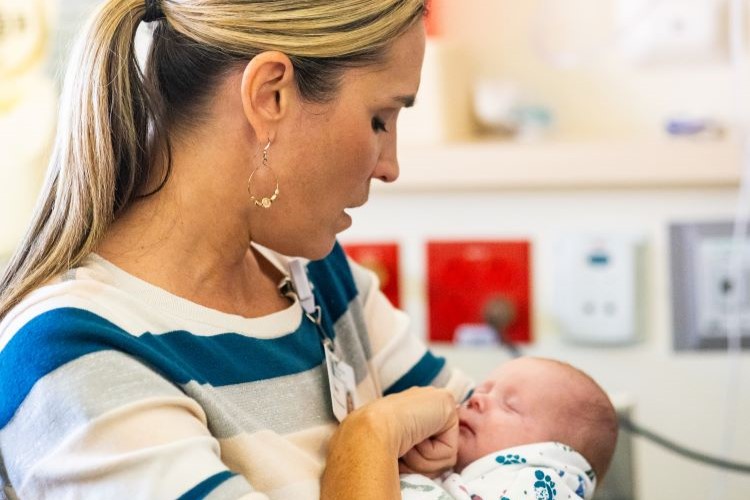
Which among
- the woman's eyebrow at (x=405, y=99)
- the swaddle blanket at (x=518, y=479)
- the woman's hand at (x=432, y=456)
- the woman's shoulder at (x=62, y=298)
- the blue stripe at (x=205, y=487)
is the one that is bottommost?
the swaddle blanket at (x=518, y=479)

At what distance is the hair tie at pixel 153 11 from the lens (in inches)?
44.1

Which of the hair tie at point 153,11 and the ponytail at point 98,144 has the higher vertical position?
the hair tie at point 153,11

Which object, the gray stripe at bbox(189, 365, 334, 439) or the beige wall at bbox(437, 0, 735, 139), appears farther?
the beige wall at bbox(437, 0, 735, 139)

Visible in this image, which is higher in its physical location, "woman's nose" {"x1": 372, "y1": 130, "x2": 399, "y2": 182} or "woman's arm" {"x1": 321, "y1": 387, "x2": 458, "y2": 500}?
"woman's nose" {"x1": 372, "y1": 130, "x2": 399, "y2": 182}

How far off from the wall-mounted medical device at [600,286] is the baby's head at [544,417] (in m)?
0.41

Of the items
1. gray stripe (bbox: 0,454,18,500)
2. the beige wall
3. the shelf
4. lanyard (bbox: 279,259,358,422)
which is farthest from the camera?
the beige wall

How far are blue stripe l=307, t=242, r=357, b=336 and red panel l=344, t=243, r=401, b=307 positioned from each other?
0.42 metres

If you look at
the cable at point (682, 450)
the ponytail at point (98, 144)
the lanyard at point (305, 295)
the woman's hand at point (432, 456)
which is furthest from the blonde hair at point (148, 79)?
the cable at point (682, 450)

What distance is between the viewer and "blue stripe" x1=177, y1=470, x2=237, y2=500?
91cm

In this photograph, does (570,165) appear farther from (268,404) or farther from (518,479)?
(268,404)

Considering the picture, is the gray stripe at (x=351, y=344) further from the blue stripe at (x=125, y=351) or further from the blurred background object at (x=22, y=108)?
the blurred background object at (x=22, y=108)

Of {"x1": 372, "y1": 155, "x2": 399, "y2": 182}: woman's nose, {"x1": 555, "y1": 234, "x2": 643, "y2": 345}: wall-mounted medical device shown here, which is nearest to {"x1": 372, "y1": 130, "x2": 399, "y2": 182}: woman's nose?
{"x1": 372, "y1": 155, "x2": 399, "y2": 182}: woman's nose

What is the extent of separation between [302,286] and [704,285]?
0.71 meters

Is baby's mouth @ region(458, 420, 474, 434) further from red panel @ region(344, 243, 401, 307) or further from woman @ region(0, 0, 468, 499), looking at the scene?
red panel @ region(344, 243, 401, 307)
